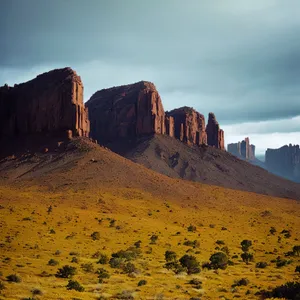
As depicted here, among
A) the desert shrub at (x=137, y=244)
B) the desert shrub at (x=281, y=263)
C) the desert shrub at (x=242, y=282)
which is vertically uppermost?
the desert shrub at (x=137, y=244)

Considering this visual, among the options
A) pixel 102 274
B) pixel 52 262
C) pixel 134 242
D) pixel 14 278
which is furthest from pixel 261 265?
pixel 14 278

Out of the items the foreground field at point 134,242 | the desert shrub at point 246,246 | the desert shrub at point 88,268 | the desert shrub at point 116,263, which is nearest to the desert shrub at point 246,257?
the foreground field at point 134,242

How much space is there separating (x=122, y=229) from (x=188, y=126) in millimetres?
137171

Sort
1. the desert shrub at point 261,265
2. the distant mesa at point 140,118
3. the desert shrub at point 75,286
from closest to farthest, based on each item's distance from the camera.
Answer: the desert shrub at point 75,286, the desert shrub at point 261,265, the distant mesa at point 140,118

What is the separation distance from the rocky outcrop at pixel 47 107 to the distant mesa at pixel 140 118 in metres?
46.9

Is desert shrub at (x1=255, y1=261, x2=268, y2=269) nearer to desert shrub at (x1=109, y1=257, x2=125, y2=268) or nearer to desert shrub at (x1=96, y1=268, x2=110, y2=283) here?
desert shrub at (x1=109, y1=257, x2=125, y2=268)

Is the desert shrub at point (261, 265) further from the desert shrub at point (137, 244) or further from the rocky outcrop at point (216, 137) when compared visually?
the rocky outcrop at point (216, 137)

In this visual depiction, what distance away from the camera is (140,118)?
15738 cm

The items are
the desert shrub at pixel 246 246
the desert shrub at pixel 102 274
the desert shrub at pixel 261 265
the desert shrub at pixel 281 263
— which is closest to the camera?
the desert shrub at pixel 102 274

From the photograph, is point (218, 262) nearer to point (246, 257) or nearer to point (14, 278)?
point (246, 257)

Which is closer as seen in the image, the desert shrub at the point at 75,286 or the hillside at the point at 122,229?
the desert shrub at the point at 75,286

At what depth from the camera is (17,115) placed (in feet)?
390

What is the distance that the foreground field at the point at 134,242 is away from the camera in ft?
67.9

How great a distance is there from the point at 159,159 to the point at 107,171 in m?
49.0
